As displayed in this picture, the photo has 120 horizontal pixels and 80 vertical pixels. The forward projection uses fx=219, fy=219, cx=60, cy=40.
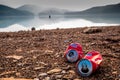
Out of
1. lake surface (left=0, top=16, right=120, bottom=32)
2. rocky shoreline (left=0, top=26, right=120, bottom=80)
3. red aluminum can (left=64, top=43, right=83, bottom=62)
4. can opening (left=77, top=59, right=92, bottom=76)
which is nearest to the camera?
can opening (left=77, top=59, right=92, bottom=76)

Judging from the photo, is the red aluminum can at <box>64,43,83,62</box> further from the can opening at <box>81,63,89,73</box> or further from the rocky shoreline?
the can opening at <box>81,63,89,73</box>

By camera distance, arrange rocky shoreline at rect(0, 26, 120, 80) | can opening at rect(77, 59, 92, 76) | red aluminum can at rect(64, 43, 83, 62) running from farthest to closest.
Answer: red aluminum can at rect(64, 43, 83, 62) < rocky shoreline at rect(0, 26, 120, 80) < can opening at rect(77, 59, 92, 76)

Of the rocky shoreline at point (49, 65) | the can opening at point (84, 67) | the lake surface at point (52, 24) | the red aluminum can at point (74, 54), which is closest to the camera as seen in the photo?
the can opening at point (84, 67)

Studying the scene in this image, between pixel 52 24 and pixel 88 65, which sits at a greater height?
pixel 52 24

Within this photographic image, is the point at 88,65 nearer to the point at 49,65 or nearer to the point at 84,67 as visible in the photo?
the point at 84,67

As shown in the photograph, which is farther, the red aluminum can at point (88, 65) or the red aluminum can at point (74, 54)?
the red aluminum can at point (74, 54)

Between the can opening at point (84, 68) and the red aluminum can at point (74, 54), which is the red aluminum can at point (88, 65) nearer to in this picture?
the can opening at point (84, 68)

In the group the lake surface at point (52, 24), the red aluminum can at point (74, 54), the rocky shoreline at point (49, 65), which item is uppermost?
the lake surface at point (52, 24)

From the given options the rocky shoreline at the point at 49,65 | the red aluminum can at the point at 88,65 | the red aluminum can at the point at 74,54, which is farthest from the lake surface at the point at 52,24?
the red aluminum can at the point at 88,65

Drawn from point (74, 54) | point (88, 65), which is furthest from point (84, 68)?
point (74, 54)

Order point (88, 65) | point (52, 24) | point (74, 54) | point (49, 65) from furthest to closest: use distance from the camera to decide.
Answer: point (52, 24)
point (49, 65)
point (74, 54)
point (88, 65)

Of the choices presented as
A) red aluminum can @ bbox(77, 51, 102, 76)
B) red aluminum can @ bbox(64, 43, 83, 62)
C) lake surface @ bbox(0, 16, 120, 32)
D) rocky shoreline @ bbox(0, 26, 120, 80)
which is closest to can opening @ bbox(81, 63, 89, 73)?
red aluminum can @ bbox(77, 51, 102, 76)
